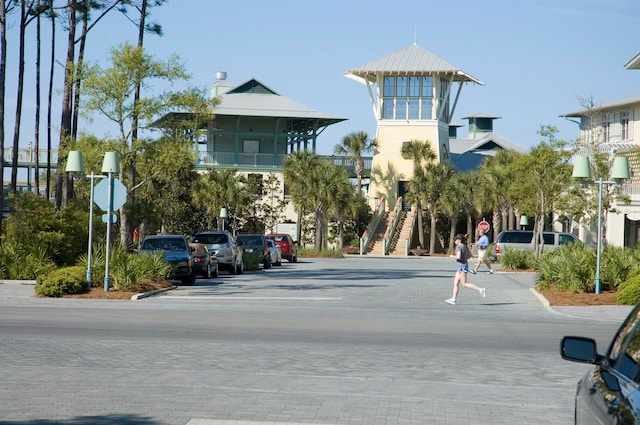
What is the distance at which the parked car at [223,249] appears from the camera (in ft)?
131

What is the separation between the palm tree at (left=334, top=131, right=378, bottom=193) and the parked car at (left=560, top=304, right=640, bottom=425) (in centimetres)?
7591

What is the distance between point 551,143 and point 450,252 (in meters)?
23.1

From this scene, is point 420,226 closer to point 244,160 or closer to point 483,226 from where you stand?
point 244,160

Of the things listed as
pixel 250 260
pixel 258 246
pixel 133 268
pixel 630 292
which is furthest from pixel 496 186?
pixel 630 292

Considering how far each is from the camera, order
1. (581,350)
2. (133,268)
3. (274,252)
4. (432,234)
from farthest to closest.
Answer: (432,234) < (274,252) < (133,268) < (581,350)

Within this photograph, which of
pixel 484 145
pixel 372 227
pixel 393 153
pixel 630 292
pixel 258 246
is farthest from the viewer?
pixel 484 145

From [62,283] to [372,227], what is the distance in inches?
2104

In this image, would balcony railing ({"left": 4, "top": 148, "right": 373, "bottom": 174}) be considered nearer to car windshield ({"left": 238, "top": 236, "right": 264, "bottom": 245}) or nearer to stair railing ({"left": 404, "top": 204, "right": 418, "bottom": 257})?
stair railing ({"left": 404, "top": 204, "right": 418, "bottom": 257})

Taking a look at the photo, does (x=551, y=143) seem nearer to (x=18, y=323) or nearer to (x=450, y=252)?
(x=450, y=252)

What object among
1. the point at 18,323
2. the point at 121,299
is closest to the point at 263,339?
the point at 18,323

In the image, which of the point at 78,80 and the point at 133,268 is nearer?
the point at 133,268

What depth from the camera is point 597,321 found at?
70.9ft

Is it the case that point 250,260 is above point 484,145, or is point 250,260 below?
below

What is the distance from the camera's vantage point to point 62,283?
86.1ft
